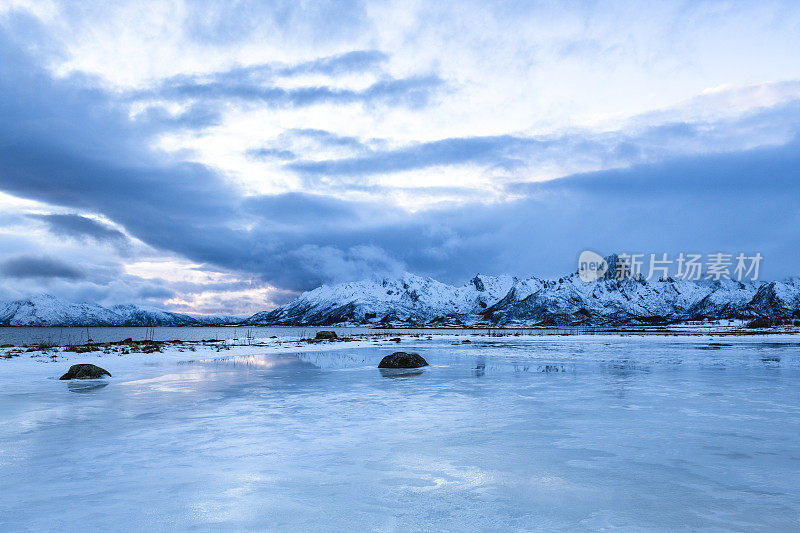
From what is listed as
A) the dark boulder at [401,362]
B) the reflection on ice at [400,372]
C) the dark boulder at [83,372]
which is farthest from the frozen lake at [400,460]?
the dark boulder at [401,362]

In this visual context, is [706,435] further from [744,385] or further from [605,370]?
[605,370]

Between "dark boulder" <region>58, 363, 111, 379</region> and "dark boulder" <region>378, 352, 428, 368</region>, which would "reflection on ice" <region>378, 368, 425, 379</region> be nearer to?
"dark boulder" <region>378, 352, 428, 368</region>

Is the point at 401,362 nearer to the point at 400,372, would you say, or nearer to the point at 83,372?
the point at 400,372

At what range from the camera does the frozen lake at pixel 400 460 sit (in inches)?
228

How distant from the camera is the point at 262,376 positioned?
22328 millimetres

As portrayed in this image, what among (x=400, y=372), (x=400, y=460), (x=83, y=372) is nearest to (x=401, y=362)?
(x=400, y=372)

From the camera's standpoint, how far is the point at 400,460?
324 inches

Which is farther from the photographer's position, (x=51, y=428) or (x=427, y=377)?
(x=427, y=377)

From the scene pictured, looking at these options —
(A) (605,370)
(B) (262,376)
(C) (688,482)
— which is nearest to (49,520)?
(C) (688,482)

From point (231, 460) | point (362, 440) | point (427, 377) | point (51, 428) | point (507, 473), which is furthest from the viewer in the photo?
point (427, 377)

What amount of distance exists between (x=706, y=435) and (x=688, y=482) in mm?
3665

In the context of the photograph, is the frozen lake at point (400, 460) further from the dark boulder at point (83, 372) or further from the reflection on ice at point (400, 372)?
the reflection on ice at point (400, 372)

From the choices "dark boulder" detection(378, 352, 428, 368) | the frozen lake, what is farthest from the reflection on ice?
the frozen lake

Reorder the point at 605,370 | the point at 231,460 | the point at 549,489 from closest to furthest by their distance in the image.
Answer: the point at 549,489 → the point at 231,460 → the point at 605,370
